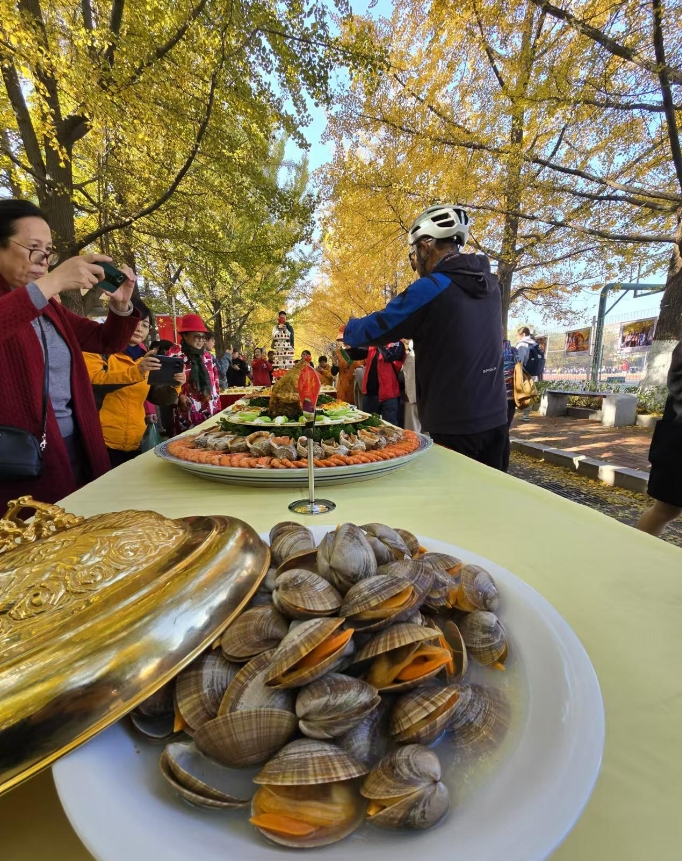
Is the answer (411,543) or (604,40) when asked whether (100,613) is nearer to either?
(411,543)

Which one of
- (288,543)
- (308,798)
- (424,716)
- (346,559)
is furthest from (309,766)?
(288,543)

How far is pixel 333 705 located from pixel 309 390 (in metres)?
1.00

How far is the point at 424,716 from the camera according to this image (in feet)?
1.42

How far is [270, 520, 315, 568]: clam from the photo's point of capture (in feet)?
2.24

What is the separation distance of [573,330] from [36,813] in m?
15.4

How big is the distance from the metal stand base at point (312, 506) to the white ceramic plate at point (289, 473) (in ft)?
0.37

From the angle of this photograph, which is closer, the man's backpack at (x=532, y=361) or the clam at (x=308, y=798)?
the clam at (x=308, y=798)

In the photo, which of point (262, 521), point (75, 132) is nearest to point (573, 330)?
point (75, 132)

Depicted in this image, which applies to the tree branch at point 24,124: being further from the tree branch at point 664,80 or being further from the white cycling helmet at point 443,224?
the tree branch at point 664,80

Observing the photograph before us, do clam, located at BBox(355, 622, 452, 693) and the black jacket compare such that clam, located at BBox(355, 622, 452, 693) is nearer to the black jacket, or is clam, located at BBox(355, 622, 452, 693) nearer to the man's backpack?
the black jacket

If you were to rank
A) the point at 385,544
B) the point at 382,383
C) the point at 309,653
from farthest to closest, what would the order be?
the point at 382,383, the point at 385,544, the point at 309,653

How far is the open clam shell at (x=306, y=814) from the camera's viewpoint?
0.35m

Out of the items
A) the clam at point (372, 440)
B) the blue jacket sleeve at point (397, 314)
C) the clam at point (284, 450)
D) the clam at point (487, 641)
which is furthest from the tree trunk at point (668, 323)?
the clam at point (487, 641)

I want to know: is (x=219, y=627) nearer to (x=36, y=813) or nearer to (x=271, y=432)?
(x=36, y=813)
